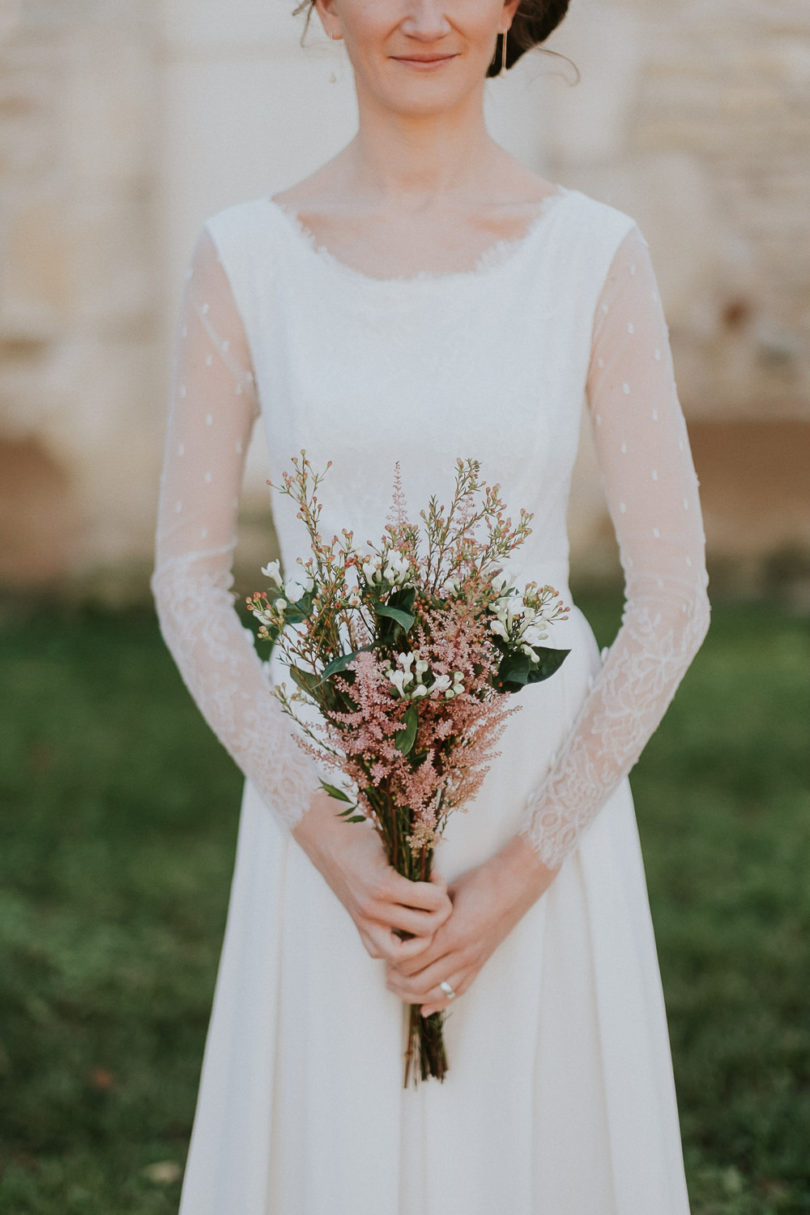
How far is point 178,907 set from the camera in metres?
4.65

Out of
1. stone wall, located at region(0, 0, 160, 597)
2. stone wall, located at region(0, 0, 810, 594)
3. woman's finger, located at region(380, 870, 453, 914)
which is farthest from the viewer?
stone wall, located at region(0, 0, 160, 597)

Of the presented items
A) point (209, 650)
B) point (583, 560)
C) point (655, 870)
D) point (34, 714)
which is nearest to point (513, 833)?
point (209, 650)

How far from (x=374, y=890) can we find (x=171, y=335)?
6240mm

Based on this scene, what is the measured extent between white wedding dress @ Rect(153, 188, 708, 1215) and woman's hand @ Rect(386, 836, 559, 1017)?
0.04 m

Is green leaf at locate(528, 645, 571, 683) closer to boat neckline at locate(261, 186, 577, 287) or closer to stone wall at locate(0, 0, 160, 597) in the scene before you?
boat neckline at locate(261, 186, 577, 287)

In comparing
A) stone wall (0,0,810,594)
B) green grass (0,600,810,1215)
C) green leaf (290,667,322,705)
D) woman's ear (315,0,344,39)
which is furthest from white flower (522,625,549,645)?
stone wall (0,0,810,594)

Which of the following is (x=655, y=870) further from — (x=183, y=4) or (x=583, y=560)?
(x=183, y=4)

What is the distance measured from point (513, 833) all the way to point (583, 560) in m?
5.61

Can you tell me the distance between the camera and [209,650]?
1.98 metres

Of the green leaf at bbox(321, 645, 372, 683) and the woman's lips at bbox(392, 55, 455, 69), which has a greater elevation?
the woman's lips at bbox(392, 55, 455, 69)

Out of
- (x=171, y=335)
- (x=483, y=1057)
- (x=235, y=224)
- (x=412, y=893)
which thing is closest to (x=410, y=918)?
(x=412, y=893)

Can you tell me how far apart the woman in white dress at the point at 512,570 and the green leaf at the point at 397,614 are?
398mm

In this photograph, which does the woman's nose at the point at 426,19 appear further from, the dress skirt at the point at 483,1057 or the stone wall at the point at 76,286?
the stone wall at the point at 76,286

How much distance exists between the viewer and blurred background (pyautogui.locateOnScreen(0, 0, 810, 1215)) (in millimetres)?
5586
